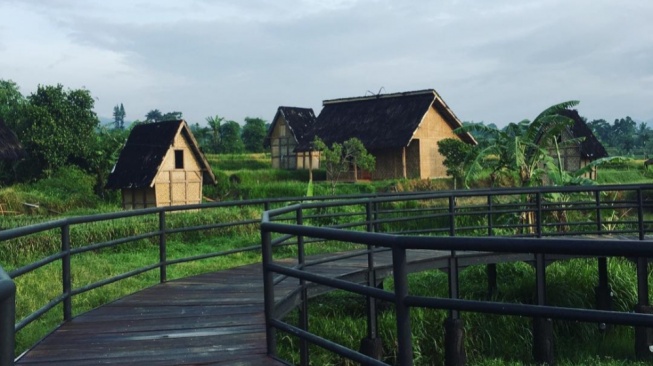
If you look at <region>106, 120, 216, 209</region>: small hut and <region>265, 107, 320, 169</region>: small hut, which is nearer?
<region>106, 120, 216, 209</region>: small hut

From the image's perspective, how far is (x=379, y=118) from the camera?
40812 mm

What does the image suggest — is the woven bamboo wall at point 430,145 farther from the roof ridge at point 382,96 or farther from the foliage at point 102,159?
the foliage at point 102,159

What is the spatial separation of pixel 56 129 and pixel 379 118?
17161mm

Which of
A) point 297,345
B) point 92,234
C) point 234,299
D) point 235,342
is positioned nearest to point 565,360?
point 297,345

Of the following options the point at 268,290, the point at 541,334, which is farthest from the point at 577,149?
the point at 268,290

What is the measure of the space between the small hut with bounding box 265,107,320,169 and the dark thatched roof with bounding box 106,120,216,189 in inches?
398

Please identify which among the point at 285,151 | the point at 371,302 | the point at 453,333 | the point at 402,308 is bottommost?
the point at 453,333

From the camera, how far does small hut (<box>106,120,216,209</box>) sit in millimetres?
34938

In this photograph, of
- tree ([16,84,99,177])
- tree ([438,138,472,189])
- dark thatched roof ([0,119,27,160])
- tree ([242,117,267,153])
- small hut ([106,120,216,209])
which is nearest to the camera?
dark thatched roof ([0,119,27,160])

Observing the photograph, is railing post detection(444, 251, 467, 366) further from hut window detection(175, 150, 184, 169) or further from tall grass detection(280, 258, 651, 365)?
hut window detection(175, 150, 184, 169)

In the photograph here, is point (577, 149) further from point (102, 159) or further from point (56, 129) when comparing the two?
point (56, 129)

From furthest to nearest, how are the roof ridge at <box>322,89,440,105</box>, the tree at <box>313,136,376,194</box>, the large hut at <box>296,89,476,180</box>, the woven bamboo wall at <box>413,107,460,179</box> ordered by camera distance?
1. the roof ridge at <box>322,89,440,105</box>
2. the woven bamboo wall at <box>413,107,460,179</box>
3. the large hut at <box>296,89,476,180</box>
4. the tree at <box>313,136,376,194</box>

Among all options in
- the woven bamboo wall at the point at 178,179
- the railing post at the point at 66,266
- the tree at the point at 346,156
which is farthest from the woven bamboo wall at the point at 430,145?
the railing post at the point at 66,266

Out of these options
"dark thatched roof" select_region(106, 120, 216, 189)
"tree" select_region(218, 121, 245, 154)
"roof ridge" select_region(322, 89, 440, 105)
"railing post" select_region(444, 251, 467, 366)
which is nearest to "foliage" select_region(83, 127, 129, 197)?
"dark thatched roof" select_region(106, 120, 216, 189)
